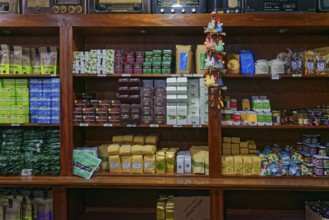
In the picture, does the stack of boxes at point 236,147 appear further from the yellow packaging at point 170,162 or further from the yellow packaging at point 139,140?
the yellow packaging at point 139,140

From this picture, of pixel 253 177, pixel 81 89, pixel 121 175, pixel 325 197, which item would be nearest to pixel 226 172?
pixel 253 177

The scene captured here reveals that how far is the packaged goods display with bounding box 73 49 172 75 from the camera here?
317 centimetres

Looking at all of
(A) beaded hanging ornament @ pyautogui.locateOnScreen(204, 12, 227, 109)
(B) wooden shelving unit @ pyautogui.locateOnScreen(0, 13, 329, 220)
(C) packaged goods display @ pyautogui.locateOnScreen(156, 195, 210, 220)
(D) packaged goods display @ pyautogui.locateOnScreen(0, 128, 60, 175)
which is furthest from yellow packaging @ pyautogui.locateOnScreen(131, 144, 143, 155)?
(A) beaded hanging ornament @ pyautogui.locateOnScreen(204, 12, 227, 109)

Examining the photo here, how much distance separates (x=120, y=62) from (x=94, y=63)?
239 millimetres

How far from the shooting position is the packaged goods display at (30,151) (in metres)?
3.16

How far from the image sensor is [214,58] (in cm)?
302

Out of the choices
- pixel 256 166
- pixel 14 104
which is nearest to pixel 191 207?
pixel 256 166

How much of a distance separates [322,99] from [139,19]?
202 cm

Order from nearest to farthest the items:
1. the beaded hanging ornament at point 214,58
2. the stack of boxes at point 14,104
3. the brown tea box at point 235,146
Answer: the beaded hanging ornament at point 214,58 < the stack of boxes at point 14,104 < the brown tea box at point 235,146

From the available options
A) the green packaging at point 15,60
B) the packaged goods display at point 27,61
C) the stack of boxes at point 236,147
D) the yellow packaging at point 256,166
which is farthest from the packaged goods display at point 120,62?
the yellow packaging at point 256,166

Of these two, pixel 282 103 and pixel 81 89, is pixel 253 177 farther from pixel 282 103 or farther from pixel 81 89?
pixel 81 89

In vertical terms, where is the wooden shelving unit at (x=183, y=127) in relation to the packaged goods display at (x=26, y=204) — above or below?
above

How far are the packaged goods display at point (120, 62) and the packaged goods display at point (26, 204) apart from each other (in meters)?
1.22

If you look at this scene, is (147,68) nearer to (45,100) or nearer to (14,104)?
(45,100)
